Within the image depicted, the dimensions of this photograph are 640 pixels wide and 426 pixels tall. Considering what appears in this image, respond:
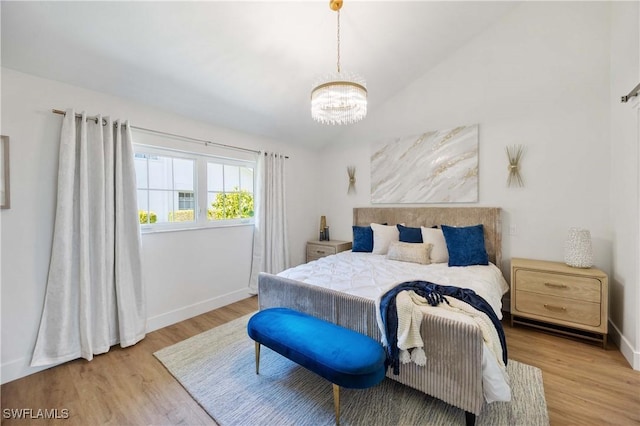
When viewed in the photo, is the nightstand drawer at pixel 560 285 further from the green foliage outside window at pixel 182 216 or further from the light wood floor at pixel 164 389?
the green foliage outside window at pixel 182 216

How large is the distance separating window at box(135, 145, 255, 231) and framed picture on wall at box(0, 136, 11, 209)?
87cm

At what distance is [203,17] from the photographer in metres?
A: 2.07

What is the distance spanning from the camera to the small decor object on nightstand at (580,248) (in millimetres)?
2414

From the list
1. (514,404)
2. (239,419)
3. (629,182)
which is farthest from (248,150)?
(629,182)

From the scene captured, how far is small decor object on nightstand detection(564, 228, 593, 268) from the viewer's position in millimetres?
2414

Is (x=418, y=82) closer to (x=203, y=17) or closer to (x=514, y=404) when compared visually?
(x=203, y=17)

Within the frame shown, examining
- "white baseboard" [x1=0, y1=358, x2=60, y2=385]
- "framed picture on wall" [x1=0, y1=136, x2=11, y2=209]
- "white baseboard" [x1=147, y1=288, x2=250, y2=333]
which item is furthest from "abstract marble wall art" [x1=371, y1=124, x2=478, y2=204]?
"white baseboard" [x1=0, y1=358, x2=60, y2=385]

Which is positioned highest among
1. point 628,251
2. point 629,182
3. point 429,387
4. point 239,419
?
point 629,182

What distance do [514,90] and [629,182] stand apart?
144 centimetres

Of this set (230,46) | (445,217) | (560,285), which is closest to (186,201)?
(230,46)

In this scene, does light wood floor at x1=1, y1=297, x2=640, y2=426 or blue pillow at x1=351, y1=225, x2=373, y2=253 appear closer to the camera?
light wood floor at x1=1, y1=297, x2=640, y2=426

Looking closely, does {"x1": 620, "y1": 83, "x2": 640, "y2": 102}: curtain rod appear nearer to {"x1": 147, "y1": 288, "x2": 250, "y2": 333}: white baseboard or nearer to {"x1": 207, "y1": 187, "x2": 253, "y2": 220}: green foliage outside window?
{"x1": 207, "y1": 187, "x2": 253, "y2": 220}: green foliage outside window

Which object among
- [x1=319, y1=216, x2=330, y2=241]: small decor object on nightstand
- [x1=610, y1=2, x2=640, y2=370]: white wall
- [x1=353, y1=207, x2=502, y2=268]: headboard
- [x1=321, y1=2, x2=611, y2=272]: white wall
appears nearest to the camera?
[x1=610, y1=2, x2=640, y2=370]: white wall

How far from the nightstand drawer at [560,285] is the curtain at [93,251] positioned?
147 inches
